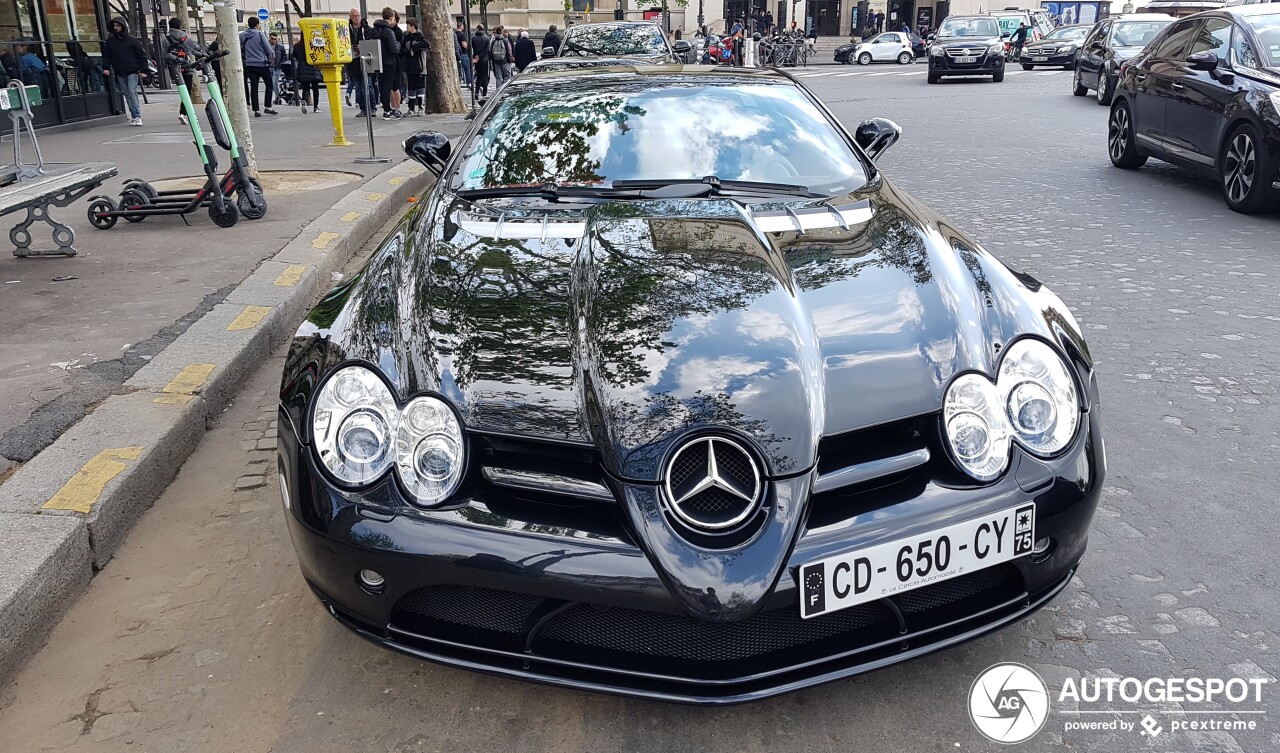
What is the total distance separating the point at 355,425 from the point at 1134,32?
18.5 meters

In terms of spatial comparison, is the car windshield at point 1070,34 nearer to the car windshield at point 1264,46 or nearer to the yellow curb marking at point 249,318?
the car windshield at point 1264,46

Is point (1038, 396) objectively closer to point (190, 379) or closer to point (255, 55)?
point (190, 379)

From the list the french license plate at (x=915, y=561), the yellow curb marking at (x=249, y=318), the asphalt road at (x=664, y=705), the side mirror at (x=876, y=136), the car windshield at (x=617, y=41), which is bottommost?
the asphalt road at (x=664, y=705)

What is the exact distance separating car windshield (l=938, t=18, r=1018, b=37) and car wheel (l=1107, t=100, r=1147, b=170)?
616 inches

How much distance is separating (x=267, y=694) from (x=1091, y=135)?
12945 millimetres

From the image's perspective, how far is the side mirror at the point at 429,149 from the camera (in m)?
4.42

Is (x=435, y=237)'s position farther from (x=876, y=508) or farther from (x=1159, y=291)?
(x=1159, y=291)

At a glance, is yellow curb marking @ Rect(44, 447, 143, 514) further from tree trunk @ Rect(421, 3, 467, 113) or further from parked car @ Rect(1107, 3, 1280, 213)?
tree trunk @ Rect(421, 3, 467, 113)

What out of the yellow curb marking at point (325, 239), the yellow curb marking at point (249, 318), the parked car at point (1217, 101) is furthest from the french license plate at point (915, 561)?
the parked car at point (1217, 101)

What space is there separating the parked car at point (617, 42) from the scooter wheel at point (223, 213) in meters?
7.60

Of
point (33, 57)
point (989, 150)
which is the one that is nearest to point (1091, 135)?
point (989, 150)

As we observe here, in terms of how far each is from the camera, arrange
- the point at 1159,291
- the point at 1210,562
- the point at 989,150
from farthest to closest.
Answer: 1. the point at 989,150
2. the point at 1159,291
3. the point at 1210,562

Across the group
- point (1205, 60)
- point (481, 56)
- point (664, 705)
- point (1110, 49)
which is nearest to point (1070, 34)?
point (1110, 49)

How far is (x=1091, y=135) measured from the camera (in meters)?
13.0
